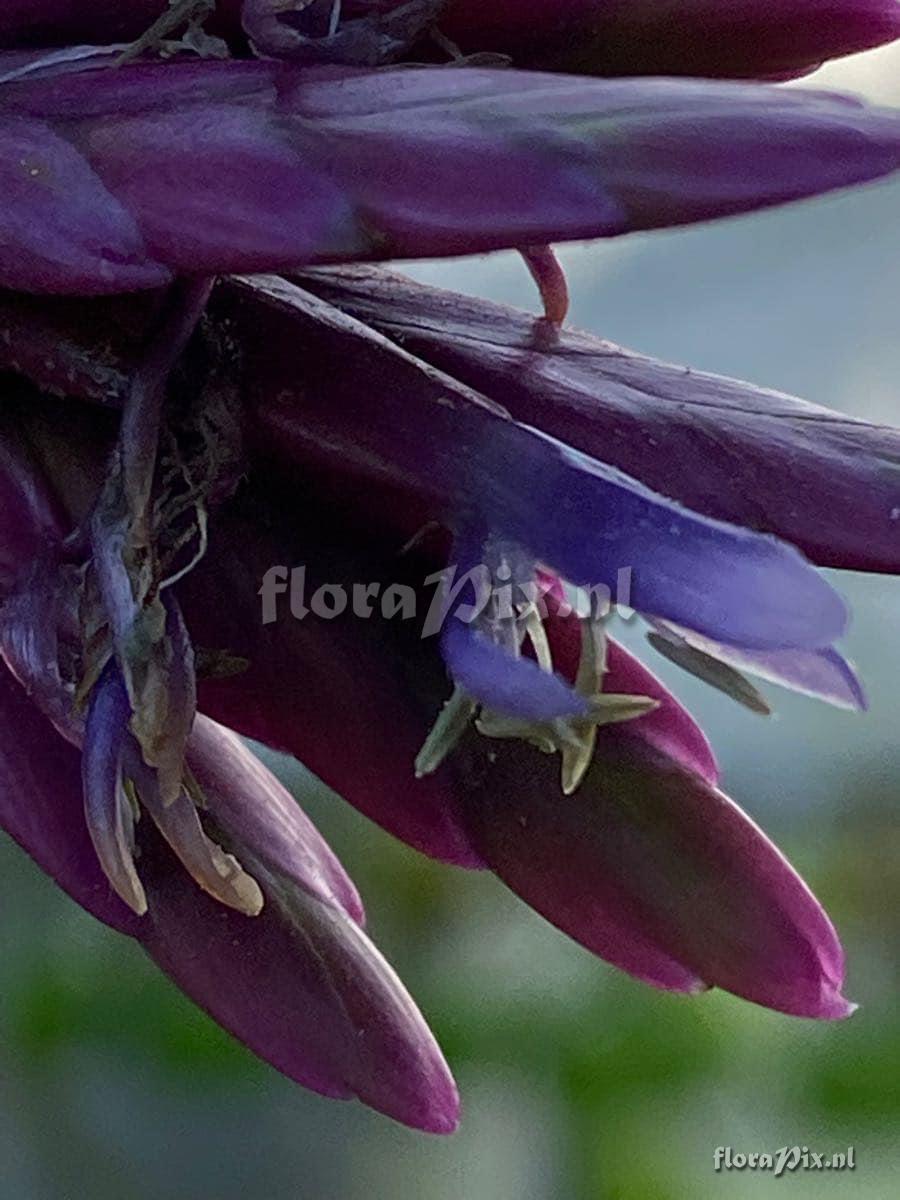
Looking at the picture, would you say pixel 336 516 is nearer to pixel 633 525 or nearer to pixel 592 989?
pixel 633 525

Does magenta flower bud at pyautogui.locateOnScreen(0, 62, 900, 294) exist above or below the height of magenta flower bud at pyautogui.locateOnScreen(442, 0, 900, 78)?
below

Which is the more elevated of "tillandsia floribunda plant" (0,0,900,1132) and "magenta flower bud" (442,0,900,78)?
"magenta flower bud" (442,0,900,78)

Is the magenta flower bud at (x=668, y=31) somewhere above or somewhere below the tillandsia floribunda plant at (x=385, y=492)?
above

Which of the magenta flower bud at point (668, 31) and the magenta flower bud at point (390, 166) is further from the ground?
the magenta flower bud at point (668, 31)

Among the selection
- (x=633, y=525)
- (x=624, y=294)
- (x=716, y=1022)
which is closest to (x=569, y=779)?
(x=633, y=525)
